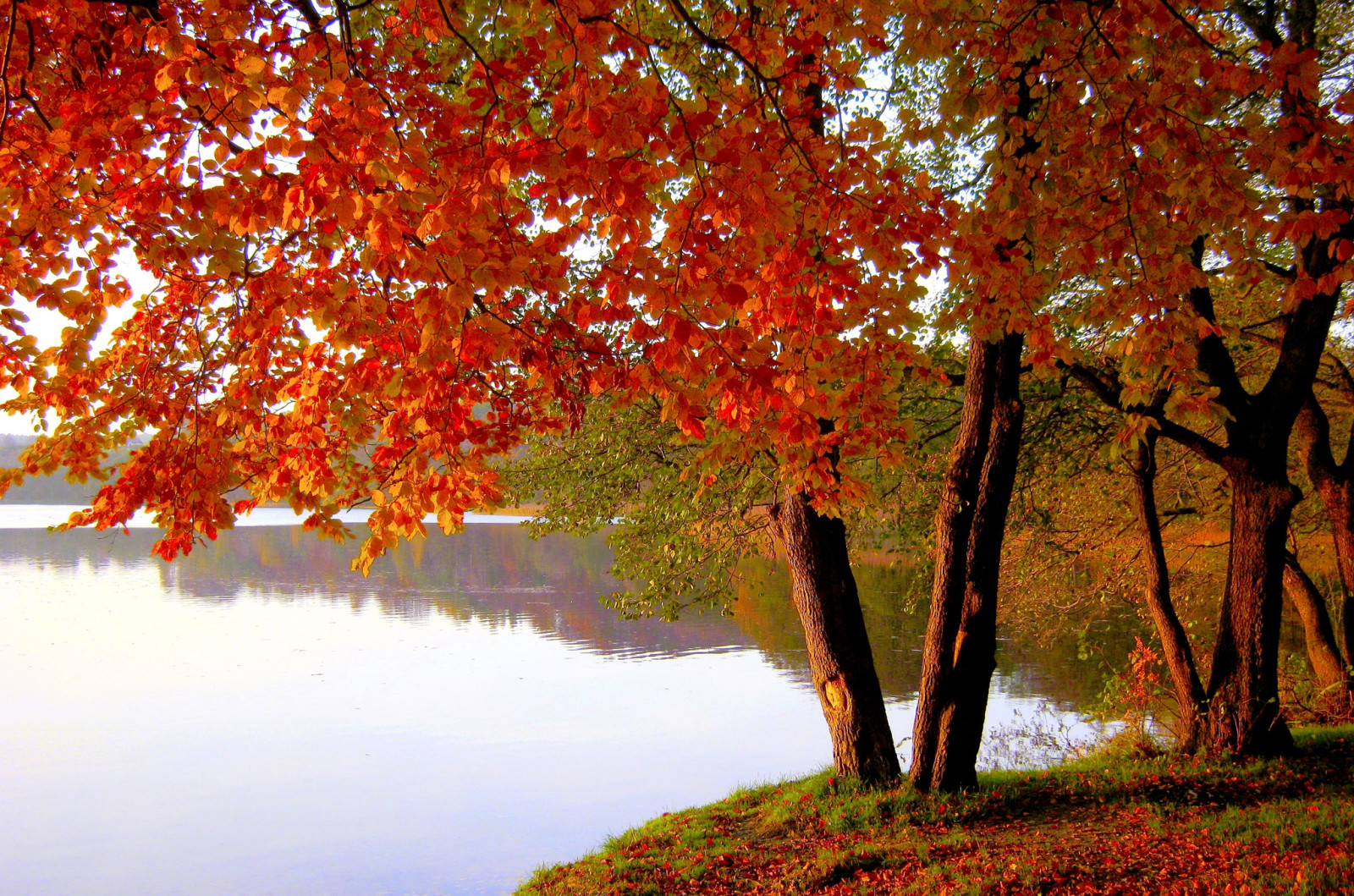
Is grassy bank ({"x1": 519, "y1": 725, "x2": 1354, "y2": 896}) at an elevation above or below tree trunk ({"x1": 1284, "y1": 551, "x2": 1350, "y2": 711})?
below

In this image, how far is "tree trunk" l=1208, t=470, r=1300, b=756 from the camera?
22.6 feet

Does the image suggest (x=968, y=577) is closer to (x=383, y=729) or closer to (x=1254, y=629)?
(x=1254, y=629)

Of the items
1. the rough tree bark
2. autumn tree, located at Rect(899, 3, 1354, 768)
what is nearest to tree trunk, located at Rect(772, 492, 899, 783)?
autumn tree, located at Rect(899, 3, 1354, 768)

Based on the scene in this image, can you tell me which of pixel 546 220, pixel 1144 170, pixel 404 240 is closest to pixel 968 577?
pixel 1144 170

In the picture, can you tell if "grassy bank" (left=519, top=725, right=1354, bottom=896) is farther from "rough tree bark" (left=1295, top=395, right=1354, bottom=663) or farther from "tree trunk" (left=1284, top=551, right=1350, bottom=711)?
"tree trunk" (left=1284, top=551, right=1350, bottom=711)

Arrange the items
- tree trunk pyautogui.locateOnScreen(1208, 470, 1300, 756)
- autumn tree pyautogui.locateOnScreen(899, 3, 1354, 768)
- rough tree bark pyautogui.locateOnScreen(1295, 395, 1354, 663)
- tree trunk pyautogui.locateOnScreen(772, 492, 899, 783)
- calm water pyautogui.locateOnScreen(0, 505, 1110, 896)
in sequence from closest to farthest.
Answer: autumn tree pyautogui.locateOnScreen(899, 3, 1354, 768)
tree trunk pyautogui.locateOnScreen(1208, 470, 1300, 756)
tree trunk pyautogui.locateOnScreen(772, 492, 899, 783)
rough tree bark pyautogui.locateOnScreen(1295, 395, 1354, 663)
calm water pyautogui.locateOnScreen(0, 505, 1110, 896)

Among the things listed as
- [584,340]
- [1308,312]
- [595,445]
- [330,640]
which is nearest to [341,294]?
[584,340]

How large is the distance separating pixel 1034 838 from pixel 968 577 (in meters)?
1.83

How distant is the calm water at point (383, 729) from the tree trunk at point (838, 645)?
3.26 m

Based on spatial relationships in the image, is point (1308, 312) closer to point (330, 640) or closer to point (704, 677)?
point (704, 677)

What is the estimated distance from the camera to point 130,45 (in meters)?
3.58

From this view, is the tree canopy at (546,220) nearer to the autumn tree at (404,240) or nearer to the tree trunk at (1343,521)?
the autumn tree at (404,240)

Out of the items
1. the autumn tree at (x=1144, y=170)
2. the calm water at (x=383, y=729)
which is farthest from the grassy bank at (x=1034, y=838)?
the calm water at (x=383, y=729)

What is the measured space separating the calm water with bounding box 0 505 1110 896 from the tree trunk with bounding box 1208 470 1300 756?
429 centimetres
